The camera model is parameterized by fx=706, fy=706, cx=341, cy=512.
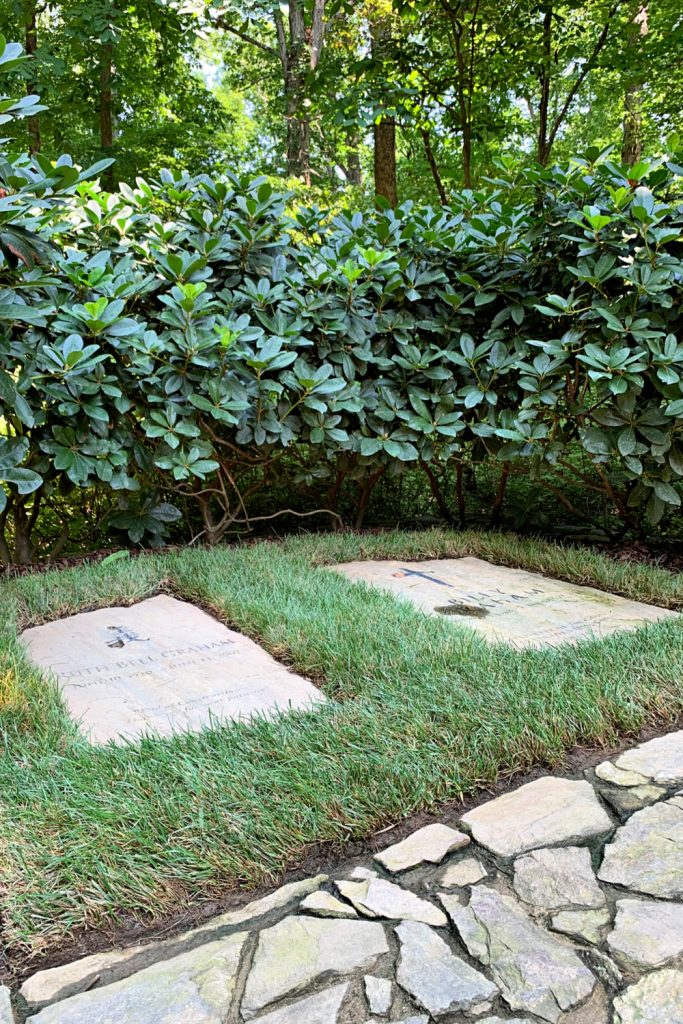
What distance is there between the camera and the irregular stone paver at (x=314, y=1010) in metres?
1.05

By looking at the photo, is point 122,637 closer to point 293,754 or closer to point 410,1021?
point 293,754

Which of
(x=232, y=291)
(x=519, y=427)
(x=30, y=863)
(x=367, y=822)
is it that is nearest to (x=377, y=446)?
(x=519, y=427)

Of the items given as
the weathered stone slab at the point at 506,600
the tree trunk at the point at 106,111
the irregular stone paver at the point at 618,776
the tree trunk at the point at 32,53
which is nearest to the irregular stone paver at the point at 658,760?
the irregular stone paver at the point at 618,776

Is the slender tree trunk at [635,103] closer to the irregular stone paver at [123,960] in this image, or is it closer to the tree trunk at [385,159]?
the tree trunk at [385,159]

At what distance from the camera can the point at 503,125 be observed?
268 inches

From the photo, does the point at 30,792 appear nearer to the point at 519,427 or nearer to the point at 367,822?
the point at 367,822

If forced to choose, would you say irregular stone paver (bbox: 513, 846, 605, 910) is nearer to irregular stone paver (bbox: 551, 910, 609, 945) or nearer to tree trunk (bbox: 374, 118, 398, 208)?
irregular stone paver (bbox: 551, 910, 609, 945)

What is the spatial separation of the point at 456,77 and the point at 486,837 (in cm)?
615

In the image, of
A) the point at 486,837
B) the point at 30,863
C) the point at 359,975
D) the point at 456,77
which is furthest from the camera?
the point at 456,77

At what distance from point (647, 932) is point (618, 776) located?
18.1 inches

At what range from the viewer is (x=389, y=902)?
4.21 feet

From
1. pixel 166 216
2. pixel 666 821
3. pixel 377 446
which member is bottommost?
pixel 666 821

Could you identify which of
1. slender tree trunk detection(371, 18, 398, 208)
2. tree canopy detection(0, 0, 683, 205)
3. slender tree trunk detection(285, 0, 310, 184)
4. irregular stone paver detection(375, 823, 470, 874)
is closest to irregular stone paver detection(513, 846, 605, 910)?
irregular stone paver detection(375, 823, 470, 874)

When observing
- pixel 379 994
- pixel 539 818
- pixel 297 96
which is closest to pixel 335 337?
pixel 539 818
